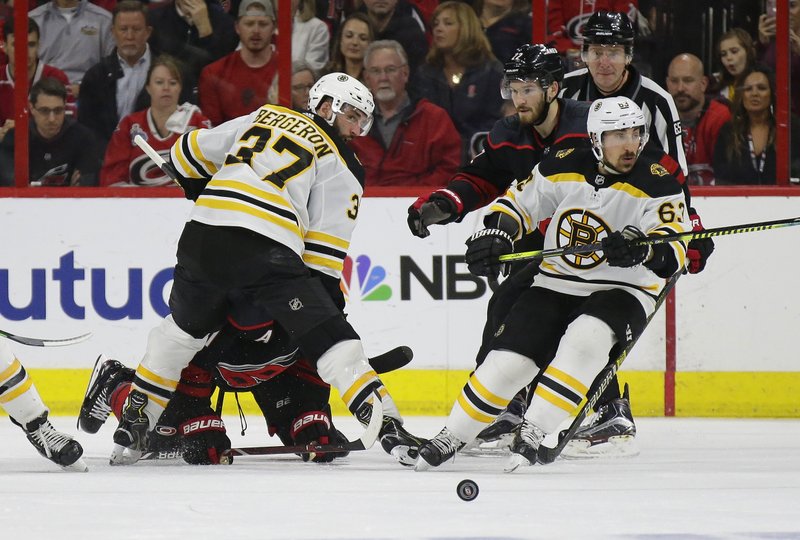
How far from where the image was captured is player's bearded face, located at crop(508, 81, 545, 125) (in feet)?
13.2

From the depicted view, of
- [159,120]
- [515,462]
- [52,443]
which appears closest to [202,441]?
[52,443]

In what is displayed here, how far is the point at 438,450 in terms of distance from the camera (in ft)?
11.8

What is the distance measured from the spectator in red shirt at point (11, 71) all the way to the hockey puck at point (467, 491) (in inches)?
130

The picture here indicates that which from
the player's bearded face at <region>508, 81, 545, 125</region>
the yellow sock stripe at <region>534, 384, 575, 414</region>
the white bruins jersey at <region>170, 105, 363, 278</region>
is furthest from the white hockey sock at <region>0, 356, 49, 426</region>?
the player's bearded face at <region>508, 81, 545, 125</region>

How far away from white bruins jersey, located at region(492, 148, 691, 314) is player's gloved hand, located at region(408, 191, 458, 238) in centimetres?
20

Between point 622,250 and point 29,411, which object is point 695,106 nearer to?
point 622,250

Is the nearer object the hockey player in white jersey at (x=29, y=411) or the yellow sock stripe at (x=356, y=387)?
the hockey player in white jersey at (x=29, y=411)

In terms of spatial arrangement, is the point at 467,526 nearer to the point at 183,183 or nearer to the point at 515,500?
the point at 515,500

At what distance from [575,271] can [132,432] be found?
1309mm

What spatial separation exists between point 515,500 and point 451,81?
2.95 metres

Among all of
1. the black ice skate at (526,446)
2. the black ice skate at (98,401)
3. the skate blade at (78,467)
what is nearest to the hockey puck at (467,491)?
the black ice skate at (526,446)

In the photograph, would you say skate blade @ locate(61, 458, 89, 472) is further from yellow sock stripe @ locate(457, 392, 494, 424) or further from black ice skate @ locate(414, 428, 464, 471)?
yellow sock stripe @ locate(457, 392, 494, 424)

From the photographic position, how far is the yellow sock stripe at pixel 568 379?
3551 mm

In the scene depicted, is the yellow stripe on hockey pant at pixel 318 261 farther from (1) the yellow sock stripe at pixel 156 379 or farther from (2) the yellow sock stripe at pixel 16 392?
(2) the yellow sock stripe at pixel 16 392
